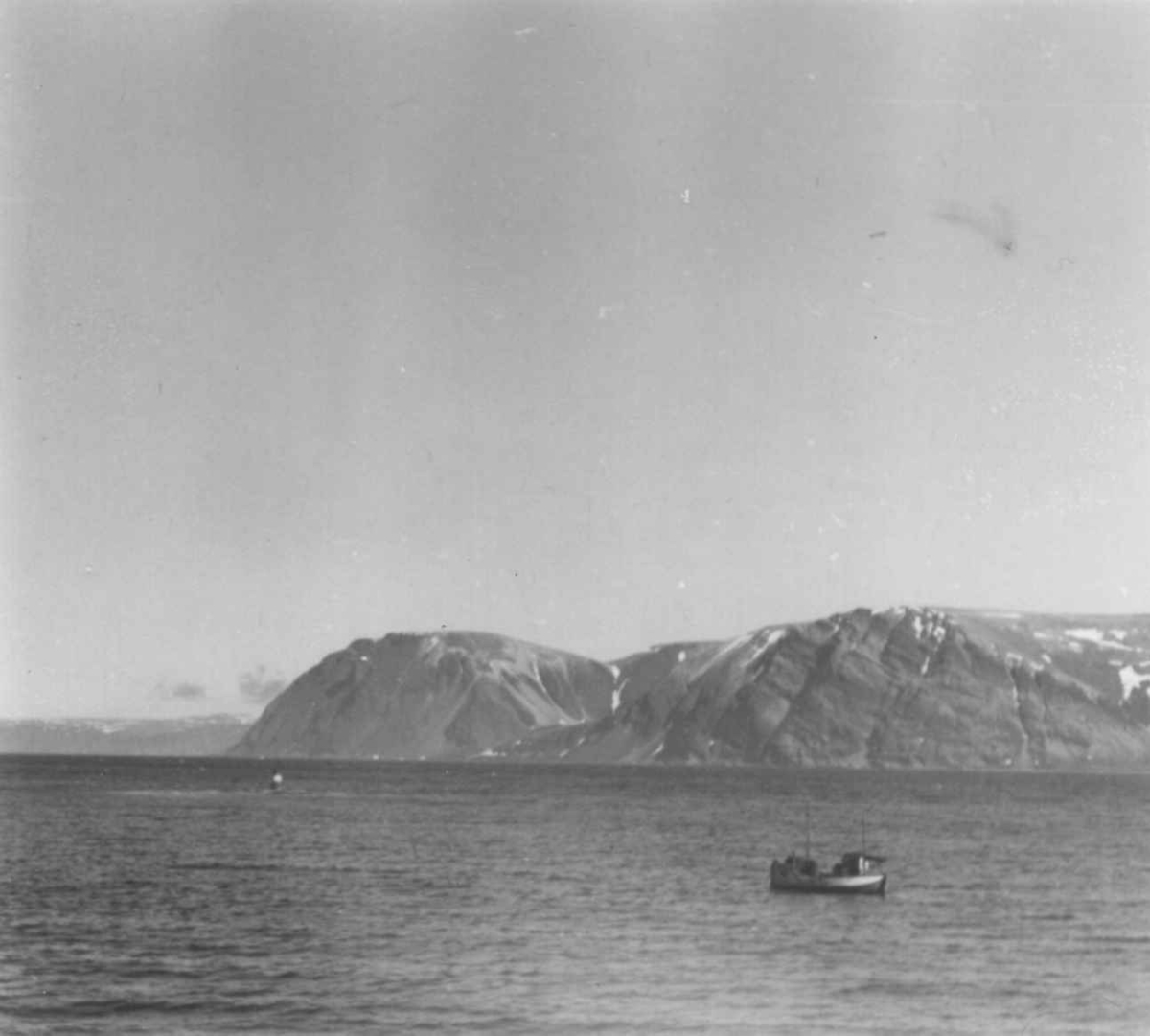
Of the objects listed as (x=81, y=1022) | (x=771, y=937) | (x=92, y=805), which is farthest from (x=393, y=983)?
(x=92, y=805)

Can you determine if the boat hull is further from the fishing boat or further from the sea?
the sea

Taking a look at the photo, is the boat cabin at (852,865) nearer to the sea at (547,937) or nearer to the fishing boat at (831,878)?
the fishing boat at (831,878)

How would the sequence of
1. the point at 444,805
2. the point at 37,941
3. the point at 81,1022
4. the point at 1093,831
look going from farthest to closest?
the point at 444,805 < the point at 1093,831 < the point at 37,941 < the point at 81,1022

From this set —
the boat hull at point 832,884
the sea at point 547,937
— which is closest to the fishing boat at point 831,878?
the boat hull at point 832,884

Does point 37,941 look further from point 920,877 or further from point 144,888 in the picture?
point 920,877

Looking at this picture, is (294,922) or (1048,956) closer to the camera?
(1048,956)

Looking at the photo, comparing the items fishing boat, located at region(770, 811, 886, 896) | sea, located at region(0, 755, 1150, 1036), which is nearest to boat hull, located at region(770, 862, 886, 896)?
fishing boat, located at region(770, 811, 886, 896)

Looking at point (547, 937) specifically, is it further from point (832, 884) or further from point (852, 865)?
point (852, 865)
